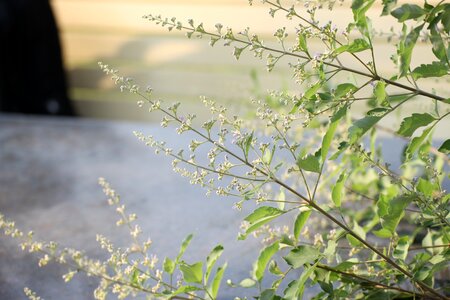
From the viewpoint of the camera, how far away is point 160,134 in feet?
7.89

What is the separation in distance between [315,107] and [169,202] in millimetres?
964

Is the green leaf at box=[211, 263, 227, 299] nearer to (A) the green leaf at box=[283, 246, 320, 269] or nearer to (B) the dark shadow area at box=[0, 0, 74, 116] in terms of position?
(A) the green leaf at box=[283, 246, 320, 269]

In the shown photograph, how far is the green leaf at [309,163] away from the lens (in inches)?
38.7

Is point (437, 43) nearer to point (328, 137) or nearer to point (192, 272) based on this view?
point (328, 137)

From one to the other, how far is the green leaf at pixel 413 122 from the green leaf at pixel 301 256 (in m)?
0.19

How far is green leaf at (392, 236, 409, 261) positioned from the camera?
1.06m

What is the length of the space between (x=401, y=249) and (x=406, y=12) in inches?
13.3

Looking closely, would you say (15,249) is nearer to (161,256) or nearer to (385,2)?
(161,256)

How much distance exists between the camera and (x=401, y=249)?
1.07m

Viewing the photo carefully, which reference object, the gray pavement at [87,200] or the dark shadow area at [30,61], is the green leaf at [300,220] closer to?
the gray pavement at [87,200]

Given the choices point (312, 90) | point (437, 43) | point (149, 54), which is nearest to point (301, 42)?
point (312, 90)

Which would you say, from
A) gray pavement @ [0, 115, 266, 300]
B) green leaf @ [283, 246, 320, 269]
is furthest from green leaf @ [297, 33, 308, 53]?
gray pavement @ [0, 115, 266, 300]

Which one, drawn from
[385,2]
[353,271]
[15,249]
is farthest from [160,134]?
[385,2]

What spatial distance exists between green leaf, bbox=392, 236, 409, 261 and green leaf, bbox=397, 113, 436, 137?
177mm
